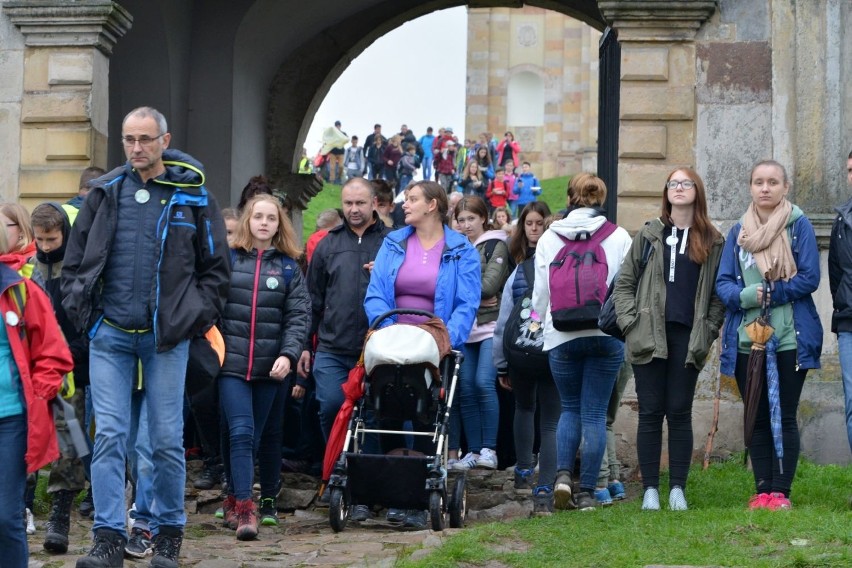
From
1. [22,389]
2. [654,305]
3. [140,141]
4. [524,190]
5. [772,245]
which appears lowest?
[22,389]

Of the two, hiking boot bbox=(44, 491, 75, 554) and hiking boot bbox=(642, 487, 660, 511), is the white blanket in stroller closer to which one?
hiking boot bbox=(642, 487, 660, 511)

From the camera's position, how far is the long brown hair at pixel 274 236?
8617mm

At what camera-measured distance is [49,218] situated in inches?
324

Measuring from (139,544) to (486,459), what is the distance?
3.27 meters

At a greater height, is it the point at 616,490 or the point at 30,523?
the point at 616,490

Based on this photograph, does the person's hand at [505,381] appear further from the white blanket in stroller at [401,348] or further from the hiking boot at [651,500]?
the hiking boot at [651,500]

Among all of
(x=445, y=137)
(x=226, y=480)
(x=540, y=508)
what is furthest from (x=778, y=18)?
(x=445, y=137)

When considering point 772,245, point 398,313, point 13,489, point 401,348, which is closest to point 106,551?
point 13,489

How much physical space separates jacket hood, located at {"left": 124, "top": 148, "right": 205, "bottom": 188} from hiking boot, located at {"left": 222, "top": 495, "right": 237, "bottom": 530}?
221 cm

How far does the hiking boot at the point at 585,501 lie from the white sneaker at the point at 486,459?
1535 millimetres

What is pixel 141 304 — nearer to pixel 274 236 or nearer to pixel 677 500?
pixel 274 236

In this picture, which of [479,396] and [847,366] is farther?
[479,396]

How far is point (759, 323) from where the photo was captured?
26.3 feet

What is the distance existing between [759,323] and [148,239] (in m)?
3.21
